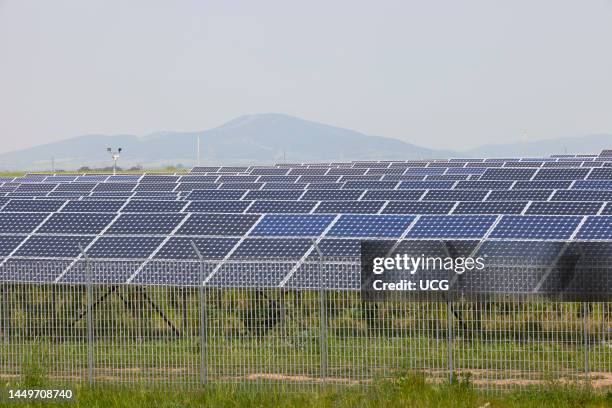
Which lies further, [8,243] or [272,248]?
[8,243]

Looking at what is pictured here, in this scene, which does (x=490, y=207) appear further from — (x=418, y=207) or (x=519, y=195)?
(x=519, y=195)

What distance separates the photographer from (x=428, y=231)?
25688 millimetres

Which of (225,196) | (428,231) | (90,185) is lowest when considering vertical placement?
(90,185)

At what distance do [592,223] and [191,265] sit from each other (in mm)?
9765

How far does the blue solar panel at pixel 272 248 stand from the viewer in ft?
75.5

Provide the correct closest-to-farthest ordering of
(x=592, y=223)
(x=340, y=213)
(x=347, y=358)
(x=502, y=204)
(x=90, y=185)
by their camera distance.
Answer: (x=347, y=358) → (x=592, y=223) → (x=340, y=213) → (x=502, y=204) → (x=90, y=185)

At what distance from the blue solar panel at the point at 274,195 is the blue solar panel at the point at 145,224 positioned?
28.7 feet

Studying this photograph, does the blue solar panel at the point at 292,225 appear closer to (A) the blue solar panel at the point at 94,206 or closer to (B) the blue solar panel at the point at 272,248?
(B) the blue solar panel at the point at 272,248

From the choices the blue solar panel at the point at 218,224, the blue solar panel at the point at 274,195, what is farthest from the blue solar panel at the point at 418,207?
the blue solar panel at the point at 274,195

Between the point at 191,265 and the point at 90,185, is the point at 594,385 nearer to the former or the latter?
the point at 191,265

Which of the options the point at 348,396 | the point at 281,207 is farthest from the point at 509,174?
the point at 348,396

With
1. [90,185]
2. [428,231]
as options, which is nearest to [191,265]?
[428,231]

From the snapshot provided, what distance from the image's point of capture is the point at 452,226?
84.6 ft
